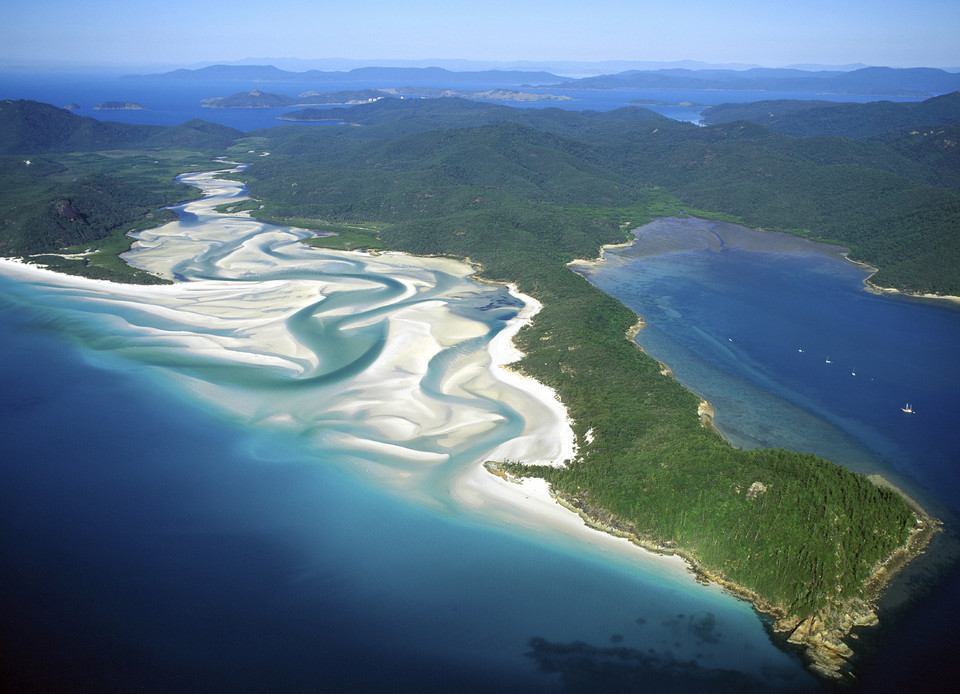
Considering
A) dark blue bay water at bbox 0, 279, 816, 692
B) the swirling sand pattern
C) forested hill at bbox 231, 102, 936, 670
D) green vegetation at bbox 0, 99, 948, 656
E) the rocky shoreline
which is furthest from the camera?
the swirling sand pattern

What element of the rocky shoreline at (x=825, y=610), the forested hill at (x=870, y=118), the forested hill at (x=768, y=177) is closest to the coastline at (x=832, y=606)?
the rocky shoreline at (x=825, y=610)

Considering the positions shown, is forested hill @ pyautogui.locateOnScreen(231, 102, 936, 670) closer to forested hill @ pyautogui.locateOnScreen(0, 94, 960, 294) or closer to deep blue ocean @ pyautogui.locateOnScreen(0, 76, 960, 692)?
forested hill @ pyautogui.locateOnScreen(0, 94, 960, 294)

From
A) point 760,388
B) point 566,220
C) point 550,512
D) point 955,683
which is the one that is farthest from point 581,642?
point 566,220

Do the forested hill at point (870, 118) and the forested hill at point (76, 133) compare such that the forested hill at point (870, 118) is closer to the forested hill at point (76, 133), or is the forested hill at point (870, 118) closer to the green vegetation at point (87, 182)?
the green vegetation at point (87, 182)

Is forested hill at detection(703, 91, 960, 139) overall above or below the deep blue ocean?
above

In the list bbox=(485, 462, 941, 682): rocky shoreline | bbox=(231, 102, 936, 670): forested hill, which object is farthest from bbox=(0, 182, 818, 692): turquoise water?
bbox=(231, 102, 936, 670): forested hill

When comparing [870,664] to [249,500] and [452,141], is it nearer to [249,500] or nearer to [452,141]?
[249,500]
